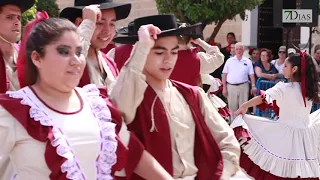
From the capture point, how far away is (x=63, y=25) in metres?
2.52

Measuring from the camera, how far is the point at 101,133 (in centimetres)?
252

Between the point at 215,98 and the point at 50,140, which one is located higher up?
the point at 50,140

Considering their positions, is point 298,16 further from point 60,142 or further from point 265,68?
point 60,142

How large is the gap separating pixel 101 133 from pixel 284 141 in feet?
14.1

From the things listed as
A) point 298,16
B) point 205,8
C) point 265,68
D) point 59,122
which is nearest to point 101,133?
point 59,122

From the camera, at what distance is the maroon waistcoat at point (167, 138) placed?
2.93 m

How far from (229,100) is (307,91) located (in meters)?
5.27

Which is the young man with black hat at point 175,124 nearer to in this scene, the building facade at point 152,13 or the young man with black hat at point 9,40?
the young man with black hat at point 9,40

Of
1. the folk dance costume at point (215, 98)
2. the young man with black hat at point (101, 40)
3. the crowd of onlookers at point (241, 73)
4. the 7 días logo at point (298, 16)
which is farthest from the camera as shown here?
the 7 días logo at point (298, 16)

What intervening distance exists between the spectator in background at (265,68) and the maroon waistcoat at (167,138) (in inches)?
329

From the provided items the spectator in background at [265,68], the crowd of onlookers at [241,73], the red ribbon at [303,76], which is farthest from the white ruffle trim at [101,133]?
the crowd of onlookers at [241,73]

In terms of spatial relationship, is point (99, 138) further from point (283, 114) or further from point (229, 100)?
point (229, 100)

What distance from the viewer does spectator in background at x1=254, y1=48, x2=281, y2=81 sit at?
37.3 ft

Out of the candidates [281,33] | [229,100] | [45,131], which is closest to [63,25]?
[45,131]
